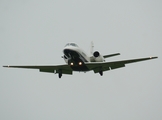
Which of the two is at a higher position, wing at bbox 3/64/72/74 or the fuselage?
the fuselage

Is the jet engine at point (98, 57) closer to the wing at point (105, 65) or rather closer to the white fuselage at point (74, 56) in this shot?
the wing at point (105, 65)

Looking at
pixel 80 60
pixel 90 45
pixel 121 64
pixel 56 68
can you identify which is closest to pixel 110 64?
pixel 121 64

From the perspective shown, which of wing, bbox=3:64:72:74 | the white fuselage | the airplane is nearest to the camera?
the white fuselage

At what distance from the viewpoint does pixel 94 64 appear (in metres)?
33.3

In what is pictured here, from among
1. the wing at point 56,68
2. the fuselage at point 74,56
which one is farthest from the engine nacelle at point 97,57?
the wing at point 56,68

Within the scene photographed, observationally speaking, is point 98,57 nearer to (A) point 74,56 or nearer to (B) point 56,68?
(A) point 74,56

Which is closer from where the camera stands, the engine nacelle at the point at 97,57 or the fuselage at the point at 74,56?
the fuselage at the point at 74,56

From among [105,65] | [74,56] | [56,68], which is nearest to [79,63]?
[74,56]

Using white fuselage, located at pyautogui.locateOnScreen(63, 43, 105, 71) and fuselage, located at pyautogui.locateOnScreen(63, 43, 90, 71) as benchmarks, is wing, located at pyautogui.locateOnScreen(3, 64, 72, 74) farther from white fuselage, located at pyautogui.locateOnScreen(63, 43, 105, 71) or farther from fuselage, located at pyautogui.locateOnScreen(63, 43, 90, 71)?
white fuselage, located at pyautogui.locateOnScreen(63, 43, 105, 71)

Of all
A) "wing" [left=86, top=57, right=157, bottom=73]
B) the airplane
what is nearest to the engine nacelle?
the airplane

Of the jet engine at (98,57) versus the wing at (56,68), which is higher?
the jet engine at (98,57)

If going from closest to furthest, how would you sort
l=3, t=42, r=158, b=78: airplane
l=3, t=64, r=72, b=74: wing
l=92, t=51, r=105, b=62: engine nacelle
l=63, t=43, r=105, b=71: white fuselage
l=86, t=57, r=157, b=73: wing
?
l=63, t=43, r=105, b=71: white fuselage → l=3, t=42, r=158, b=78: airplane → l=86, t=57, r=157, b=73: wing → l=3, t=64, r=72, b=74: wing → l=92, t=51, r=105, b=62: engine nacelle

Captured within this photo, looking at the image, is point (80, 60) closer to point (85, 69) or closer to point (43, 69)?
point (85, 69)

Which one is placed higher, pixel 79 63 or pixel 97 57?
pixel 97 57
